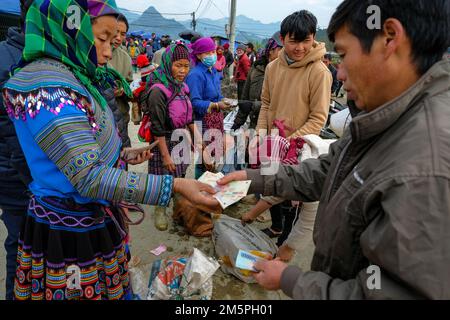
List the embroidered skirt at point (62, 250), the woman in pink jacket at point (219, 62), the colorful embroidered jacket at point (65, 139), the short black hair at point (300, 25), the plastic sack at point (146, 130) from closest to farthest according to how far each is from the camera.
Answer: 1. the colorful embroidered jacket at point (65, 139)
2. the embroidered skirt at point (62, 250)
3. the short black hair at point (300, 25)
4. the plastic sack at point (146, 130)
5. the woman in pink jacket at point (219, 62)

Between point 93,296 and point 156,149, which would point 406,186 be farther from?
point 156,149

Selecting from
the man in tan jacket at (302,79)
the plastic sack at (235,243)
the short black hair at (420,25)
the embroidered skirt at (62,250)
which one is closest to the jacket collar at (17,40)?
the embroidered skirt at (62,250)

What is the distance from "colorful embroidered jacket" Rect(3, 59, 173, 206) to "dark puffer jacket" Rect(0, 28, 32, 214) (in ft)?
1.19

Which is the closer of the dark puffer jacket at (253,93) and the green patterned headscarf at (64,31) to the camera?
the green patterned headscarf at (64,31)

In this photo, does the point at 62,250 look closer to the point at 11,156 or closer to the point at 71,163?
the point at 71,163

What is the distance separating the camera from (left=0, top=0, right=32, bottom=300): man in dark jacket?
1.53 meters

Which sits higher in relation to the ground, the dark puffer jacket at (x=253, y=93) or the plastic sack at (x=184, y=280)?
the dark puffer jacket at (x=253, y=93)

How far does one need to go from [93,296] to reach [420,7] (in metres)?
1.77

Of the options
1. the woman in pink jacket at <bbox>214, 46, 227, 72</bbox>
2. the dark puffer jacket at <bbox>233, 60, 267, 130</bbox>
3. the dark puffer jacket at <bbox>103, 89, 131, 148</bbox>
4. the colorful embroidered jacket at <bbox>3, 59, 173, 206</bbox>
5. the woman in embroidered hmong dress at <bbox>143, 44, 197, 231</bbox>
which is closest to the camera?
the colorful embroidered jacket at <bbox>3, 59, 173, 206</bbox>

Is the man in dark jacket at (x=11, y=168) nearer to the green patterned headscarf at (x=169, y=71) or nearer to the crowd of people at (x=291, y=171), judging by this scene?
the crowd of people at (x=291, y=171)

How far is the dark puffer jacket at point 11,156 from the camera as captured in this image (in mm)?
1525

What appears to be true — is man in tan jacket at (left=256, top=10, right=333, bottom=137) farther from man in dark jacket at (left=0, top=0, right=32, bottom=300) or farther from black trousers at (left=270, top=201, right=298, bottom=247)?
man in dark jacket at (left=0, top=0, right=32, bottom=300)

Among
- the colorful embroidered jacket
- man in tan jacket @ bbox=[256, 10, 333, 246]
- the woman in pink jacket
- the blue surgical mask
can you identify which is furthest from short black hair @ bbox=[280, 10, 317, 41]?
the woman in pink jacket

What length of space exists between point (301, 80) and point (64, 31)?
1.88m
